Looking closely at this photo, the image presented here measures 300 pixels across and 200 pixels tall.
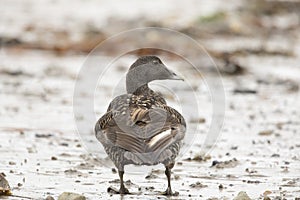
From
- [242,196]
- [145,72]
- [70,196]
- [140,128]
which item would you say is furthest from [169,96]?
[70,196]

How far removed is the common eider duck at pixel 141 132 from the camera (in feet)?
22.1

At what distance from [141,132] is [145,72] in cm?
143

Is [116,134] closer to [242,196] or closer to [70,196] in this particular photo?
[70,196]

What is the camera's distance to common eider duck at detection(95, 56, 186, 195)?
6727 mm

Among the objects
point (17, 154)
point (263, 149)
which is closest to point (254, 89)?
point (263, 149)

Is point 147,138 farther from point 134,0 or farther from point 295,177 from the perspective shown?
point 134,0

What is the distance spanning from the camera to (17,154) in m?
8.60

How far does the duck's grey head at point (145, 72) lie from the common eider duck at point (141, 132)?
11.3 inches

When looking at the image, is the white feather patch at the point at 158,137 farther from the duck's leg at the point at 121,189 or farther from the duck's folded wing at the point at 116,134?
the duck's leg at the point at 121,189

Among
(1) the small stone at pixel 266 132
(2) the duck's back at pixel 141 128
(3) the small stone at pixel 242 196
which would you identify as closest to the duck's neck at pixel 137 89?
(2) the duck's back at pixel 141 128

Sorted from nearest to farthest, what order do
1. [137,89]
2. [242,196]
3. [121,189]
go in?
[242,196], [121,189], [137,89]

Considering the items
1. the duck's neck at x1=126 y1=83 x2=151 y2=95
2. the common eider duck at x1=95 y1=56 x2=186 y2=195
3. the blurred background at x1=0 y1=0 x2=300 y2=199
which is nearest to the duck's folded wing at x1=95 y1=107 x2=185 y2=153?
the common eider duck at x1=95 y1=56 x2=186 y2=195

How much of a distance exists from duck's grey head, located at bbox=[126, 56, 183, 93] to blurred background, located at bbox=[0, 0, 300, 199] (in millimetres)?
856

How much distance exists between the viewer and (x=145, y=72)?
8070 mm
